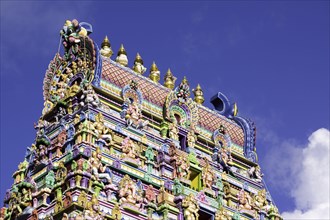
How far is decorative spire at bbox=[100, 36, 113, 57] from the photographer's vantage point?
42.8m

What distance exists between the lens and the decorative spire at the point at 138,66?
4385cm

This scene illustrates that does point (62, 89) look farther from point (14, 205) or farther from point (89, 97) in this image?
point (14, 205)

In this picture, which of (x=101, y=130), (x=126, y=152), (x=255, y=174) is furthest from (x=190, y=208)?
(x=255, y=174)

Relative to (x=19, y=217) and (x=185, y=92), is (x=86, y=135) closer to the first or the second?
(x=19, y=217)

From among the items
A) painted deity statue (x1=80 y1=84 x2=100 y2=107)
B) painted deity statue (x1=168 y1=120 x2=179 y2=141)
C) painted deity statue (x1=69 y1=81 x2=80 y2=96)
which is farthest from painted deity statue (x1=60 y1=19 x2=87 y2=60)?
painted deity statue (x1=168 y1=120 x2=179 y2=141)

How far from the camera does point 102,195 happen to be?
3581 centimetres

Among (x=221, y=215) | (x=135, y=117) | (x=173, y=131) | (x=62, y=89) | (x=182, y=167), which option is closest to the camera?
(x=221, y=215)

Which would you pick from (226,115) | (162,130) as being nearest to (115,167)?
(162,130)

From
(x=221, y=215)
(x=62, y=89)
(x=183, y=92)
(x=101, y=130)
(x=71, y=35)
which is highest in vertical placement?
(x=71, y=35)

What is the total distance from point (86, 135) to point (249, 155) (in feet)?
31.9

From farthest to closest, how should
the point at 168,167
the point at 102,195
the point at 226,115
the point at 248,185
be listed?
1. the point at 226,115
2. the point at 248,185
3. the point at 168,167
4. the point at 102,195

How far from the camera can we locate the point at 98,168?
36344mm

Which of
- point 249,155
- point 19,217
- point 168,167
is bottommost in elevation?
point 19,217

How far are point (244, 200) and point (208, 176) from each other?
2236 mm
